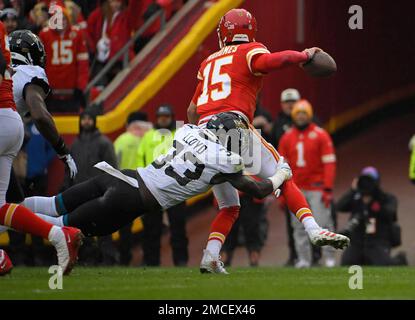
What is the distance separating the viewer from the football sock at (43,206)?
10.1m

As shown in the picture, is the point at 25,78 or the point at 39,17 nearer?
the point at 25,78

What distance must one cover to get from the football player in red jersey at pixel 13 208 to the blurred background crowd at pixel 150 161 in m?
3.93

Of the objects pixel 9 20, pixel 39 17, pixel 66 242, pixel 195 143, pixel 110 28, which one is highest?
pixel 110 28


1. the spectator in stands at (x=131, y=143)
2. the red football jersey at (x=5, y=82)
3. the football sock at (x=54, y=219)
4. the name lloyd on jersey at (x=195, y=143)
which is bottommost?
the football sock at (x=54, y=219)

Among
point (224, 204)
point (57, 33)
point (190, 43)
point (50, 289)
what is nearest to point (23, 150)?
point (57, 33)

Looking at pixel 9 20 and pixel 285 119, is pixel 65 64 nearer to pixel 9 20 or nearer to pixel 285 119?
pixel 9 20

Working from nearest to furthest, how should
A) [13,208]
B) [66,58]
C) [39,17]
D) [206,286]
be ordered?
[206,286] → [13,208] → [66,58] → [39,17]

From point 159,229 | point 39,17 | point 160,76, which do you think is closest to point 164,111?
point 159,229

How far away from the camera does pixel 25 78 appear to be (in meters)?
10.2

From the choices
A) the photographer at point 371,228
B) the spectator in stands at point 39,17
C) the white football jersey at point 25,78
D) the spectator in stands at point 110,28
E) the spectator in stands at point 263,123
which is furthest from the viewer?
the spectator in stands at point 110,28

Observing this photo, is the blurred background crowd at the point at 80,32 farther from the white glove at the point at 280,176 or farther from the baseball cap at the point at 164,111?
the white glove at the point at 280,176

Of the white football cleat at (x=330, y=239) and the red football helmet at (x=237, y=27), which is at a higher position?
the red football helmet at (x=237, y=27)

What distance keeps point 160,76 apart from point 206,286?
797cm

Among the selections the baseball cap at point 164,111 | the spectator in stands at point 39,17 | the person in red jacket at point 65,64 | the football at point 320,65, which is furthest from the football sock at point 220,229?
the spectator in stands at point 39,17
